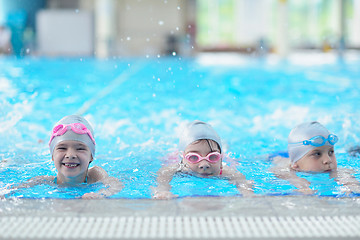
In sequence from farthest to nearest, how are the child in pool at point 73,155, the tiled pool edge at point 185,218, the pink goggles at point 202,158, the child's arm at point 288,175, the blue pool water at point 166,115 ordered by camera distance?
the blue pool water at point 166,115 → the pink goggles at point 202,158 → the child's arm at point 288,175 → the child in pool at point 73,155 → the tiled pool edge at point 185,218

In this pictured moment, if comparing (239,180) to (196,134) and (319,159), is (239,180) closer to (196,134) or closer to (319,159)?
(196,134)

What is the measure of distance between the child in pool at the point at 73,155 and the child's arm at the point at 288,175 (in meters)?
1.31

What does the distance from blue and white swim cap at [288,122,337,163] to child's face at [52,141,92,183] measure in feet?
5.63

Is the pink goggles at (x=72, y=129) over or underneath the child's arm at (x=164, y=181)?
over

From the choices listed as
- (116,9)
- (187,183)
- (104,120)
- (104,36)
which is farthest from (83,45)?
(187,183)

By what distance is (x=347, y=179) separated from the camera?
3932mm

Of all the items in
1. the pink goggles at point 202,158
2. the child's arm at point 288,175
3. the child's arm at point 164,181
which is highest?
the pink goggles at point 202,158

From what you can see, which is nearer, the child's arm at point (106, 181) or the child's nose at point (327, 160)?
the child's arm at point (106, 181)

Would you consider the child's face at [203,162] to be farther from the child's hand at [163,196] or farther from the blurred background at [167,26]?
the blurred background at [167,26]

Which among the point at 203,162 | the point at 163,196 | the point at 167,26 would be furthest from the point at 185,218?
the point at 167,26

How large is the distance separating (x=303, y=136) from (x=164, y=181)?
1199 millimetres

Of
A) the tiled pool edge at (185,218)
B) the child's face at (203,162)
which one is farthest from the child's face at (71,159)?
the child's face at (203,162)

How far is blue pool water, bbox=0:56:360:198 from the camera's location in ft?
13.5

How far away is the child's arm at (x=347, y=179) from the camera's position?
3.60 m
